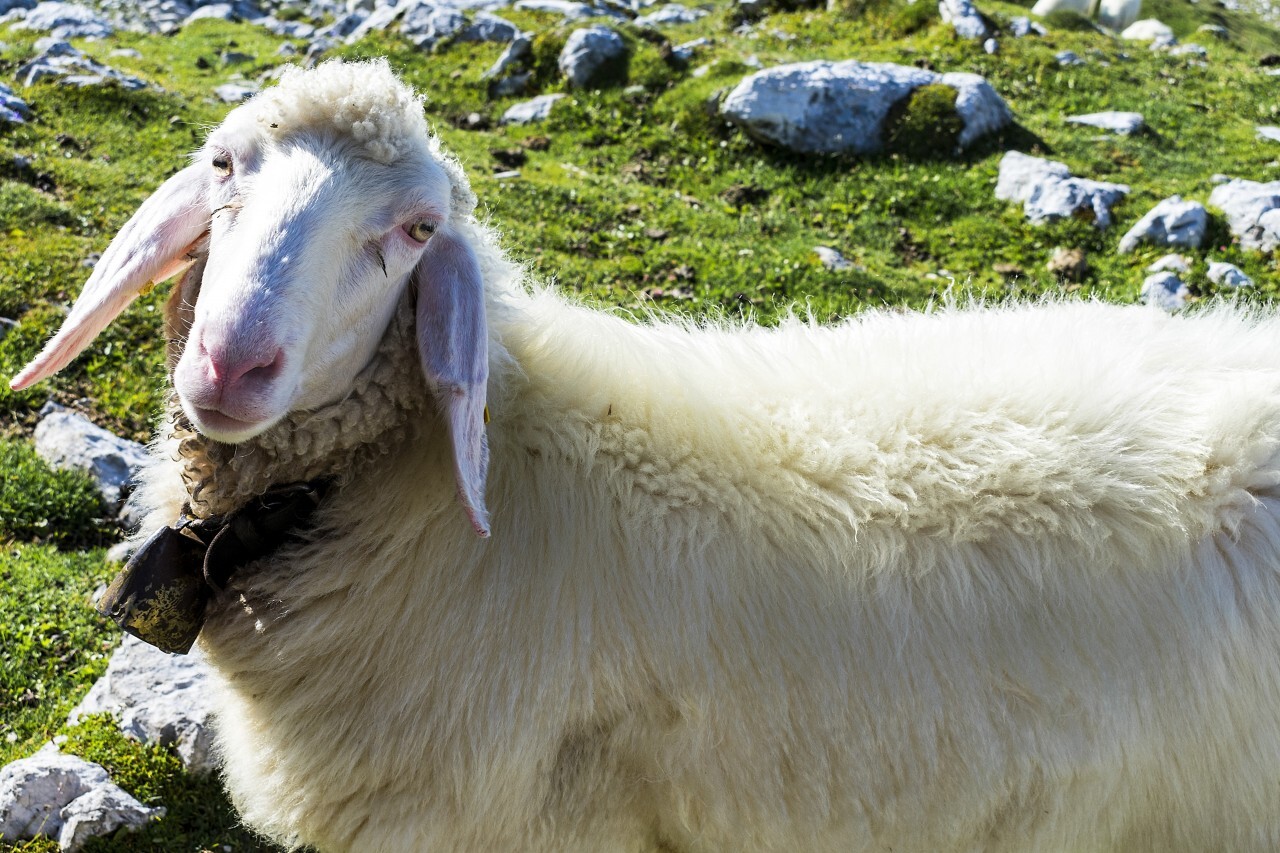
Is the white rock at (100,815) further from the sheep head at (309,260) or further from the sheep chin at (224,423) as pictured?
the sheep chin at (224,423)

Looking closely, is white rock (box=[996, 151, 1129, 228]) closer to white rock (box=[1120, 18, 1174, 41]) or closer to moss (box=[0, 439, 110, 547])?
moss (box=[0, 439, 110, 547])

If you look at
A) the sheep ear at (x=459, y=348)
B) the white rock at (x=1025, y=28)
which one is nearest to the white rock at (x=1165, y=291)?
the sheep ear at (x=459, y=348)

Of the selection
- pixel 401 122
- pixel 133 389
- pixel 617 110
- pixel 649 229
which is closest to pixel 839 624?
pixel 401 122

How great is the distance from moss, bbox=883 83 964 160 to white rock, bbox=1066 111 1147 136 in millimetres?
2415

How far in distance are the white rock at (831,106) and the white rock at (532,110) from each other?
9.06 ft

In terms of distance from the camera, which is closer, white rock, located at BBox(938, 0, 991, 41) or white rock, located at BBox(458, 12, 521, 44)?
white rock, located at BBox(938, 0, 991, 41)

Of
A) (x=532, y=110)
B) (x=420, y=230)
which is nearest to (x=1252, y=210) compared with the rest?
Result: (x=532, y=110)

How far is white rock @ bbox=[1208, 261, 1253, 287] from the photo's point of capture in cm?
845

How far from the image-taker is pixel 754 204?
10.9m

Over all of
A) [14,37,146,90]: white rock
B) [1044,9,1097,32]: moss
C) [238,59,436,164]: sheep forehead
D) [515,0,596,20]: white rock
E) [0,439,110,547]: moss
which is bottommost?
[1044,9,1097,32]: moss

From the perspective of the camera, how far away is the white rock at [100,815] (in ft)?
12.7

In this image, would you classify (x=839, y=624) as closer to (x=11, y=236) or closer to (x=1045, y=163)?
(x=11, y=236)

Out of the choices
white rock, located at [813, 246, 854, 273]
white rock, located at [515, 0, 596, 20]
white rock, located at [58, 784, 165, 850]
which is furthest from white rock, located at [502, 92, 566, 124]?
white rock, located at [58, 784, 165, 850]

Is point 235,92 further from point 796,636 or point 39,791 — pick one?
point 796,636
